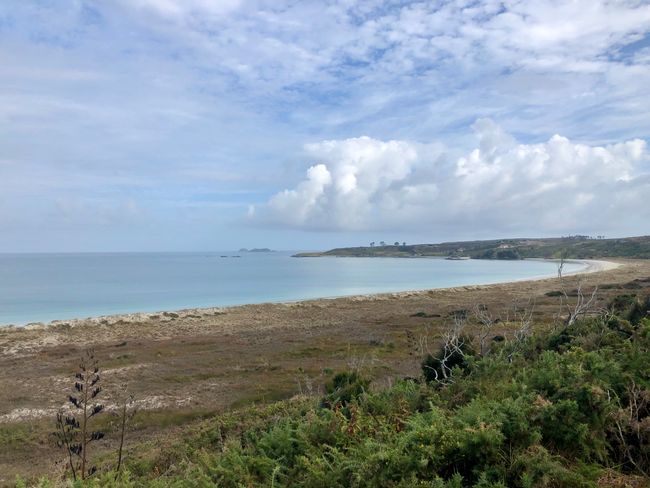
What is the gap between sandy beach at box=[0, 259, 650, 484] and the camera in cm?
1817

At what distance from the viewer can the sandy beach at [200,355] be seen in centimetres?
1817

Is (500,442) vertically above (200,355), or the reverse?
(500,442)

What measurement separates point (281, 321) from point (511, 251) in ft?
562

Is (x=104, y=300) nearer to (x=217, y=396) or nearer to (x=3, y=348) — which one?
(x=3, y=348)

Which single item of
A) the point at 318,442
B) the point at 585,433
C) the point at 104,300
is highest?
the point at 585,433

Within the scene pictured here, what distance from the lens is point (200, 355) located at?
29438mm

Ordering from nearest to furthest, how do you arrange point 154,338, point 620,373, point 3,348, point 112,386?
point 620,373 → point 112,386 → point 3,348 → point 154,338

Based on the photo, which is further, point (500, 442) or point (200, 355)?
point (200, 355)

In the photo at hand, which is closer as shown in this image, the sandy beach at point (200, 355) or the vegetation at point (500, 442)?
the vegetation at point (500, 442)

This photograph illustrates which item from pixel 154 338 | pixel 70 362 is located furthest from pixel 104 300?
pixel 70 362

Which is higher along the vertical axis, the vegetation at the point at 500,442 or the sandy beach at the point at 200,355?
the vegetation at the point at 500,442

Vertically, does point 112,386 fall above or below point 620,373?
below

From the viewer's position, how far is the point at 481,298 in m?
57.4

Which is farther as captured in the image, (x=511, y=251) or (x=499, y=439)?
(x=511, y=251)
